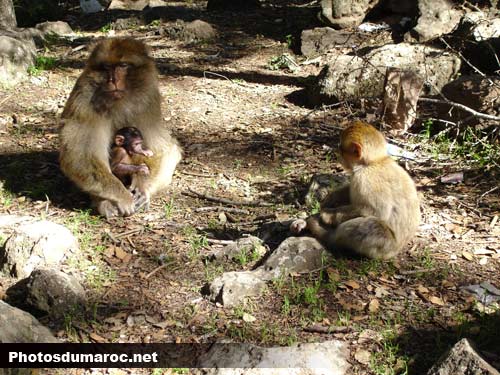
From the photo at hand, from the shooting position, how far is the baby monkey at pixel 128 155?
18.9ft

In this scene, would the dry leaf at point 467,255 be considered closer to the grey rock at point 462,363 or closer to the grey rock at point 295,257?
the grey rock at point 295,257

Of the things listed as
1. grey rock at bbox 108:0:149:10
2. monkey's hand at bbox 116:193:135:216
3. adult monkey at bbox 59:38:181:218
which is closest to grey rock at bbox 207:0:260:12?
grey rock at bbox 108:0:149:10

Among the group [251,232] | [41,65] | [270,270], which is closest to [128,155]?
[251,232]

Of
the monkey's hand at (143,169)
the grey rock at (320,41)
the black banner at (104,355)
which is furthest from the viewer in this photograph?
the grey rock at (320,41)

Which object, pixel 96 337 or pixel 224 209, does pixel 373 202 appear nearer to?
pixel 224 209

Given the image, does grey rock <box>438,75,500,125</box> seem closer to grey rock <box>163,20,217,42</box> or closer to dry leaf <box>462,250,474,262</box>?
dry leaf <box>462,250,474,262</box>

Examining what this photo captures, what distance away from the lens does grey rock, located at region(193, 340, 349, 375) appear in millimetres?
3822

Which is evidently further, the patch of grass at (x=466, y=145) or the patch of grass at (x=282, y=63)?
the patch of grass at (x=282, y=63)

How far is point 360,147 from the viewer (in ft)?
15.3

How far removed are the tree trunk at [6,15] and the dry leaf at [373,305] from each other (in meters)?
7.62

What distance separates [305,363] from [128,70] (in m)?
2.91

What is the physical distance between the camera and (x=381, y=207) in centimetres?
465

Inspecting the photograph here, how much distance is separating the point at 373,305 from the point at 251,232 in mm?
1345

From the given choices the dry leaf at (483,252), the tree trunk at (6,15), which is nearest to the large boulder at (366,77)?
the dry leaf at (483,252)
